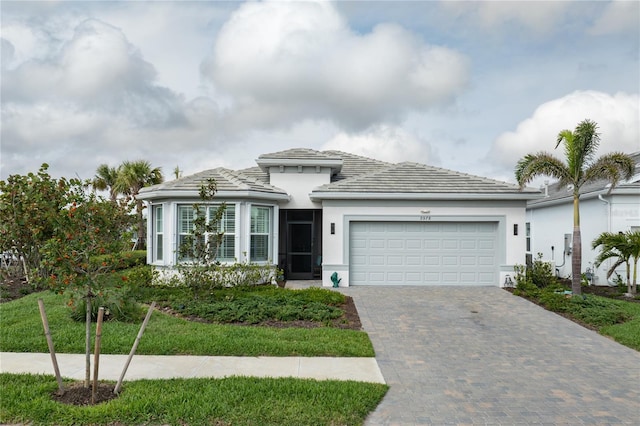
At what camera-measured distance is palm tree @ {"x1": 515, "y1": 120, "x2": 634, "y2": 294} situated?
488 inches

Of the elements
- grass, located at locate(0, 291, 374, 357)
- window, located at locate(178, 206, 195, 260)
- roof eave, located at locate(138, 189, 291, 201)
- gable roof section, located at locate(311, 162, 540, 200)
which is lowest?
grass, located at locate(0, 291, 374, 357)

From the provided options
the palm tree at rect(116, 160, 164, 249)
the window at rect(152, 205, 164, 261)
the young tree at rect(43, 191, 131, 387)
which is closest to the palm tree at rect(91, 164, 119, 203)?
the palm tree at rect(116, 160, 164, 249)

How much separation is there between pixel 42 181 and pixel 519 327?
1304cm

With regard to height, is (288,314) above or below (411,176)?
below

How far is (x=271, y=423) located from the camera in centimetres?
475

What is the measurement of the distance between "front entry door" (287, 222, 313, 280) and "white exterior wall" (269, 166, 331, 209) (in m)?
0.92

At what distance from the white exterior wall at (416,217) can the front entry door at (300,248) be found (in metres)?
1.63

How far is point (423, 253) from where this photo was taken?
1490cm

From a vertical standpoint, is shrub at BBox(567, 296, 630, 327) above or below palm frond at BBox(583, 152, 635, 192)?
below

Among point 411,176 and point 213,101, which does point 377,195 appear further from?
point 213,101

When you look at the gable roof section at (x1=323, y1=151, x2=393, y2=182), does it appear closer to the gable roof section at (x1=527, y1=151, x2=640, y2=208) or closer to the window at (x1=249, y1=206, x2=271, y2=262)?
the window at (x1=249, y1=206, x2=271, y2=262)

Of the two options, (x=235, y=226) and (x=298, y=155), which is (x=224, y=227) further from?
(x=298, y=155)

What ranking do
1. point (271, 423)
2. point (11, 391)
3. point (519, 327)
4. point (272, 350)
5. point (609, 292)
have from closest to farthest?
point (271, 423) → point (11, 391) → point (272, 350) → point (519, 327) → point (609, 292)

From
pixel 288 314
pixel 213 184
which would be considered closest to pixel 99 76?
pixel 213 184
